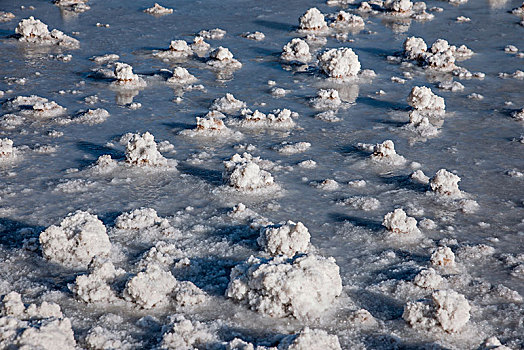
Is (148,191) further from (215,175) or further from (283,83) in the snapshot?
(283,83)

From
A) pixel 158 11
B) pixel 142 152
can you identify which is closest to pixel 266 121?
pixel 142 152

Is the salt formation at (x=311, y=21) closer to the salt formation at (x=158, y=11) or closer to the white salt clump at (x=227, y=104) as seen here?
the salt formation at (x=158, y=11)

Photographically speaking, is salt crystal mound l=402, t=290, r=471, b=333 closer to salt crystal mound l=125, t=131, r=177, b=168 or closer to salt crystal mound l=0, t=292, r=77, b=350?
salt crystal mound l=0, t=292, r=77, b=350

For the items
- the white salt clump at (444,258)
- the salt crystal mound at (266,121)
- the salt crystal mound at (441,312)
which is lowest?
the salt crystal mound at (266,121)

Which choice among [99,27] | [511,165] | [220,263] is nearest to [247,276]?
[220,263]

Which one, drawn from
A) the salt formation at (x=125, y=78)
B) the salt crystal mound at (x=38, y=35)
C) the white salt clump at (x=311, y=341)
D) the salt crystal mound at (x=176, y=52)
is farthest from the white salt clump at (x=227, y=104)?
the white salt clump at (x=311, y=341)

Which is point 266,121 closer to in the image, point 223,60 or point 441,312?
point 223,60

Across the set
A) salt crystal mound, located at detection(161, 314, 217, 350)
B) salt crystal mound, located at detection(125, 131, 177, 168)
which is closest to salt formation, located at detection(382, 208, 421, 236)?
salt crystal mound, located at detection(161, 314, 217, 350)
